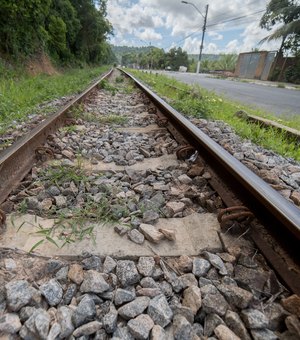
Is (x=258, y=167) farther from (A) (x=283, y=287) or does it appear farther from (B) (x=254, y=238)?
(A) (x=283, y=287)

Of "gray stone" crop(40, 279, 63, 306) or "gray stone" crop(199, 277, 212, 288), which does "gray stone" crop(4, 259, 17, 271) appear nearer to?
"gray stone" crop(40, 279, 63, 306)

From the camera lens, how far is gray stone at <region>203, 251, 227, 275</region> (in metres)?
1.16

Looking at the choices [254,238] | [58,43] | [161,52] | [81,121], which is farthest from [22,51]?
[161,52]

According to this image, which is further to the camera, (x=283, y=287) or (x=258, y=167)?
(x=258, y=167)

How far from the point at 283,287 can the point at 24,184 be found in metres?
1.70

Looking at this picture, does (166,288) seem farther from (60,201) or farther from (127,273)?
(60,201)

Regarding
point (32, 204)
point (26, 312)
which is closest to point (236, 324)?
point (26, 312)

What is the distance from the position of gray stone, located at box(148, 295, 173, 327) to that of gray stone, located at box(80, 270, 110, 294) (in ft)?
0.66

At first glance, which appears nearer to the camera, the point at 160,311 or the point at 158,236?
the point at 160,311

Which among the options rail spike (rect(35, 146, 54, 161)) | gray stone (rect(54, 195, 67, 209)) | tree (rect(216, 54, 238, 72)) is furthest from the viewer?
tree (rect(216, 54, 238, 72))

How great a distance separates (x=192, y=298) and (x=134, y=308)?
235 millimetres

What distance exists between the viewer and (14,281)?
1.03 m

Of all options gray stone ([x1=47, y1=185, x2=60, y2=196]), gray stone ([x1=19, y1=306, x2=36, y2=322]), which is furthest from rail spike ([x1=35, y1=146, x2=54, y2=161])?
gray stone ([x1=19, y1=306, x2=36, y2=322])

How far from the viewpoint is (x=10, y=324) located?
88 cm
